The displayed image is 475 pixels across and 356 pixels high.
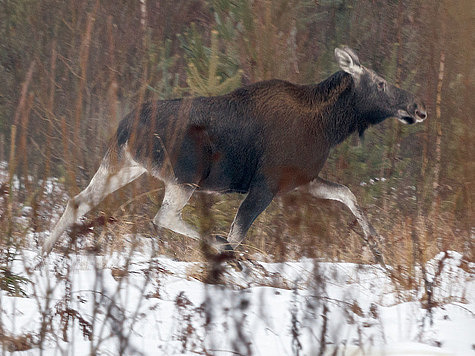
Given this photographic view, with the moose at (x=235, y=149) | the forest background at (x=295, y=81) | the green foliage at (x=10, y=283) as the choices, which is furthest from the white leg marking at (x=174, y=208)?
the green foliage at (x=10, y=283)

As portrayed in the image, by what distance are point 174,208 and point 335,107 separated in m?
1.87

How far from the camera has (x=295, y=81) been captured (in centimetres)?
901

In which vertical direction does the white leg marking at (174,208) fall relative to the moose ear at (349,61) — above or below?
below

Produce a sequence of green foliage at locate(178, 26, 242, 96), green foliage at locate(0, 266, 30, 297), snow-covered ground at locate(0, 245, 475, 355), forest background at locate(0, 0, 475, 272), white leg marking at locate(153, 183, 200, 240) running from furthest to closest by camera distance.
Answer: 1. green foliage at locate(178, 26, 242, 96)
2. white leg marking at locate(153, 183, 200, 240)
3. forest background at locate(0, 0, 475, 272)
4. green foliage at locate(0, 266, 30, 297)
5. snow-covered ground at locate(0, 245, 475, 355)

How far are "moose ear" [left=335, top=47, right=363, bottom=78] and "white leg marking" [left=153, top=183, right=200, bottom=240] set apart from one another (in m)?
1.90

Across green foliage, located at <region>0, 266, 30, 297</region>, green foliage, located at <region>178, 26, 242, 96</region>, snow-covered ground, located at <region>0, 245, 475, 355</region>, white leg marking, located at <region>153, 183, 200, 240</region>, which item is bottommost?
snow-covered ground, located at <region>0, 245, 475, 355</region>

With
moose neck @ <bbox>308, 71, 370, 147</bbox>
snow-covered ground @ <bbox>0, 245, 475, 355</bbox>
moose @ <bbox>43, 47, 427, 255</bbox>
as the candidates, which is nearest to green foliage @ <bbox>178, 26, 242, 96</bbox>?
moose @ <bbox>43, 47, 427, 255</bbox>

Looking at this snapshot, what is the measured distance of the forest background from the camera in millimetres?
6828

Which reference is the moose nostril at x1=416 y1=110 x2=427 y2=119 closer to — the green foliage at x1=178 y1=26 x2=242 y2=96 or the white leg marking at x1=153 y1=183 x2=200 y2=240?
the green foliage at x1=178 y1=26 x2=242 y2=96

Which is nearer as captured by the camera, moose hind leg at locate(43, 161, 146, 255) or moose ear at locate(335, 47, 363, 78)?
moose hind leg at locate(43, 161, 146, 255)

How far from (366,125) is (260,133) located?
124cm

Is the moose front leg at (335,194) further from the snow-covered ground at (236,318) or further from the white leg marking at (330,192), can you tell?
the snow-covered ground at (236,318)

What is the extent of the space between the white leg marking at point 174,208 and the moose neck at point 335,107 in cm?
147

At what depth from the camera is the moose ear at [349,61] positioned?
23.7 ft
